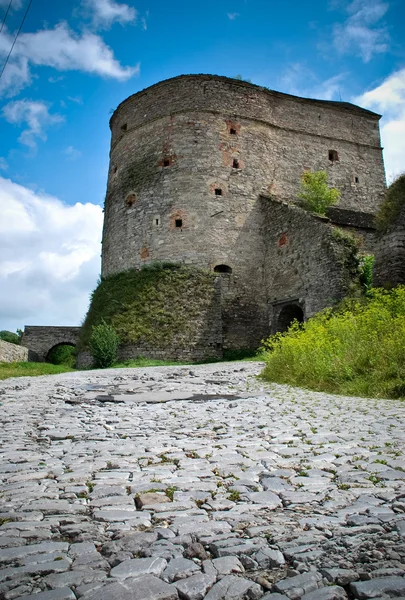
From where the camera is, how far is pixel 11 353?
79.0ft

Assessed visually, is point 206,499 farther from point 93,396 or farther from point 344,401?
point 93,396

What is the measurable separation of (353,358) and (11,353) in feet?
67.5

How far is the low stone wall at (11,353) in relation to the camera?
22844 millimetres

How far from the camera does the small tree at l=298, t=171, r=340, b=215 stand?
21594 mm

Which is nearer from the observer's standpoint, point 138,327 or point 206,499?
point 206,499

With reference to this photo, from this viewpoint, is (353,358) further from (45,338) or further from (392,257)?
(45,338)

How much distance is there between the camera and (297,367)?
9.23 m

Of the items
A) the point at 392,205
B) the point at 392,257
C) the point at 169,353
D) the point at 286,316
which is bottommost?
the point at 169,353

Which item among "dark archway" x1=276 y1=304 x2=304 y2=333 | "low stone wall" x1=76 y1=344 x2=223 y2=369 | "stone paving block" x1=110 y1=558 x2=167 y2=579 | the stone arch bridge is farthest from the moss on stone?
"stone paving block" x1=110 y1=558 x2=167 y2=579

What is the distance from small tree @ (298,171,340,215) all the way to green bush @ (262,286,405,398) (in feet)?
40.7

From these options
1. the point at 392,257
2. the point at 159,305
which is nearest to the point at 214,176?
the point at 159,305

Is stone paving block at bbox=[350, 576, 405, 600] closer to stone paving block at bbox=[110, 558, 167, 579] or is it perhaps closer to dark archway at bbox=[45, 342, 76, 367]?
stone paving block at bbox=[110, 558, 167, 579]

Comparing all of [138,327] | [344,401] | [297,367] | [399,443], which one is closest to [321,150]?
[138,327]

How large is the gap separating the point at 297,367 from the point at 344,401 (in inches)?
107
